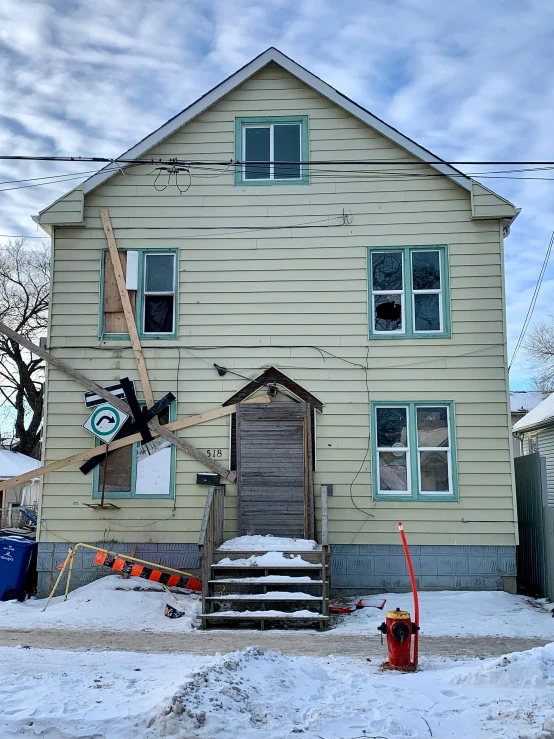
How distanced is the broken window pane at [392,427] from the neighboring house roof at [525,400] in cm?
3254

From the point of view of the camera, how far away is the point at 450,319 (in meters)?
12.8

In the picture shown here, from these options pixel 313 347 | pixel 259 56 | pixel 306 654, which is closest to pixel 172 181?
pixel 259 56

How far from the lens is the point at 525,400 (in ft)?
151

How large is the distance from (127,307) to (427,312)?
5265 mm

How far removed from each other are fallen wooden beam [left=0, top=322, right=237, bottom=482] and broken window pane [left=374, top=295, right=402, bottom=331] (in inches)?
144

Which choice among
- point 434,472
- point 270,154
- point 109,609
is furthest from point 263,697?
point 270,154

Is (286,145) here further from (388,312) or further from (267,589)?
(267,589)

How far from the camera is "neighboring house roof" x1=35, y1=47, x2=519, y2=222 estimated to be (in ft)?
42.7

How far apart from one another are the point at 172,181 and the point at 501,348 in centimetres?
652

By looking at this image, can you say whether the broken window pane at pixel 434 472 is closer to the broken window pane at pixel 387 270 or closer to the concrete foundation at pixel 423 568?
the concrete foundation at pixel 423 568

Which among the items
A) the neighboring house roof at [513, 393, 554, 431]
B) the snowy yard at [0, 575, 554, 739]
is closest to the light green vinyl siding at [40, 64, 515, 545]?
the snowy yard at [0, 575, 554, 739]

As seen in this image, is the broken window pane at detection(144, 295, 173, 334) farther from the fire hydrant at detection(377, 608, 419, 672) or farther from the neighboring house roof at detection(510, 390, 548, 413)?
the neighboring house roof at detection(510, 390, 548, 413)

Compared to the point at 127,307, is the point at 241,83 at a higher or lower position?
higher

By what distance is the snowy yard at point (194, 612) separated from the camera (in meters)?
9.97
